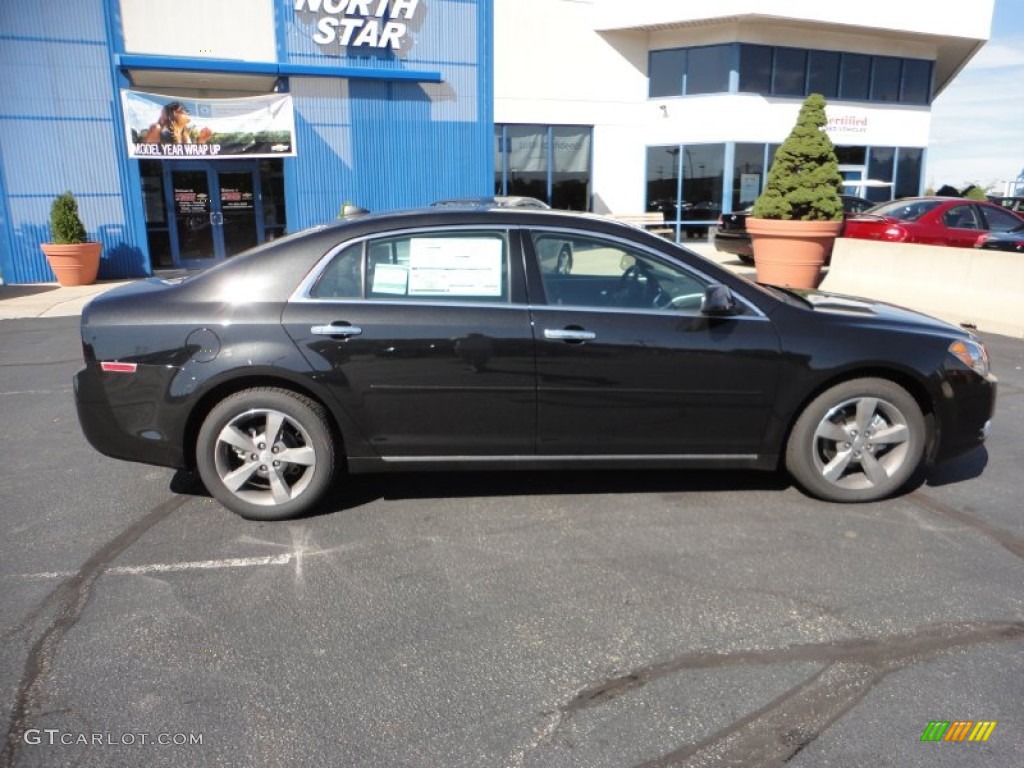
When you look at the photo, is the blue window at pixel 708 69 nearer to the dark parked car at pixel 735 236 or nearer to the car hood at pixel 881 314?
the dark parked car at pixel 735 236

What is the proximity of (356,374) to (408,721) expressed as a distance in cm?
Result: 185

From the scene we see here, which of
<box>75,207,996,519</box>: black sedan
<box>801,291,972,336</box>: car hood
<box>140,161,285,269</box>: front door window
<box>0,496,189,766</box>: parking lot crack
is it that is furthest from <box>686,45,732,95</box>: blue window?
<box>0,496,189,766</box>: parking lot crack

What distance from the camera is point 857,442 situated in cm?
420

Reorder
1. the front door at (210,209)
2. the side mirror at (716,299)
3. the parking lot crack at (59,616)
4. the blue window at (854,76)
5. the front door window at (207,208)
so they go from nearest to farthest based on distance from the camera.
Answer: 1. the parking lot crack at (59,616)
2. the side mirror at (716,299)
3. the front door window at (207,208)
4. the front door at (210,209)
5. the blue window at (854,76)

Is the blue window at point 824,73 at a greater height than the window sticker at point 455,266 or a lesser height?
greater

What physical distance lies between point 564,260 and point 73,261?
13195mm

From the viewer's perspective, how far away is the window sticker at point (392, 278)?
13.3 feet

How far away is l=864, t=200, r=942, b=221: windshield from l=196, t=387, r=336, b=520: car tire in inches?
452

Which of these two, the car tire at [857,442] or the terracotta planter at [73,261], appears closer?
the car tire at [857,442]

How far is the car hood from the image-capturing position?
14.1 feet

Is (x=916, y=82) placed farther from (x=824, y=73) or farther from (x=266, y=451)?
(x=266, y=451)

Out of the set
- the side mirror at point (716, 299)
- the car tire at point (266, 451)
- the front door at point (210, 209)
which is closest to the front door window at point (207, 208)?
the front door at point (210, 209)

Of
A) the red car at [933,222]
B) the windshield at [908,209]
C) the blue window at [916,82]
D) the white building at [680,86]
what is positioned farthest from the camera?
the blue window at [916,82]

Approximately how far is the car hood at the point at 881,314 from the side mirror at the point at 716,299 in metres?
0.64
